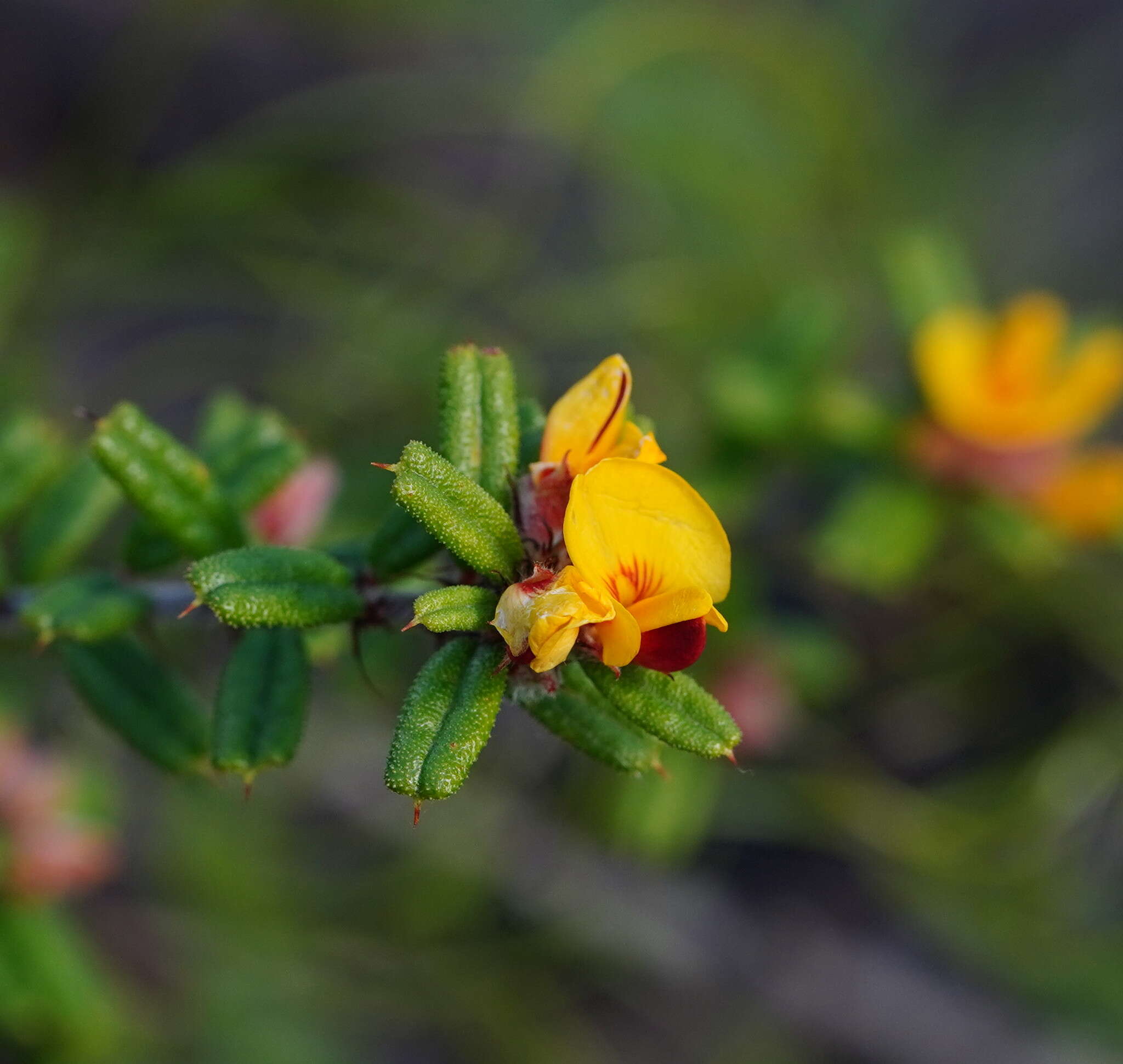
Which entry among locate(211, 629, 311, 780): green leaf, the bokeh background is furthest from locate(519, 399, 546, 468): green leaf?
the bokeh background

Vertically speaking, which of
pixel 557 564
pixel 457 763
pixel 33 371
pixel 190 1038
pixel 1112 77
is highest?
pixel 1112 77

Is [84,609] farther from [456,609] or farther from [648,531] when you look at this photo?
[648,531]

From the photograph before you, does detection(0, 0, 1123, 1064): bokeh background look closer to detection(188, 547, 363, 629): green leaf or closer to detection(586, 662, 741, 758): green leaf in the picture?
detection(188, 547, 363, 629): green leaf

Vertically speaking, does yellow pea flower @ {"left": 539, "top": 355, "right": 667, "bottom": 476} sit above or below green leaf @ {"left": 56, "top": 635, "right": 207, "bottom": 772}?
above

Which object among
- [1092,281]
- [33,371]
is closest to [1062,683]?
[1092,281]

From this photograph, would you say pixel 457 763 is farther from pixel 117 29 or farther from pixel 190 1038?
pixel 117 29

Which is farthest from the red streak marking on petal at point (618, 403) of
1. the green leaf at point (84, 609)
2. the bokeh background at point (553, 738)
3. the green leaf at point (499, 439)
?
the bokeh background at point (553, 738)
